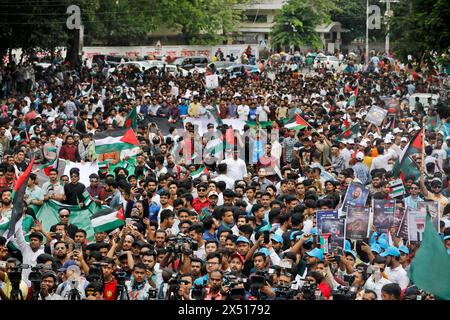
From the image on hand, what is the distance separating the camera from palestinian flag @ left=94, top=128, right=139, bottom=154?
16.2 m

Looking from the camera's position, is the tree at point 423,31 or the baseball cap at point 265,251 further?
the tree at point 423,31

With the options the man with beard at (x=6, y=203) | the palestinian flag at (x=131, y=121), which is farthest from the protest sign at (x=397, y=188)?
the palestinian flag at (x=131, y=121)

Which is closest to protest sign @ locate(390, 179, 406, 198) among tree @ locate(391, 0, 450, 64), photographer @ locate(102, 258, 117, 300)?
photographer @ locate(102, 258, 117, 300)

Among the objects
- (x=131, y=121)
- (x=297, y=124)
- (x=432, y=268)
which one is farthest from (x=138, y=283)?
(x=131, y=121)

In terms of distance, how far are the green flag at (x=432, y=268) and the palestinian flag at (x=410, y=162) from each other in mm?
6267

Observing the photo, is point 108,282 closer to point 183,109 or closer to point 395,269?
point 395,269

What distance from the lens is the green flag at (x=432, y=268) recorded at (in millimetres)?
8211

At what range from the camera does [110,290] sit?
9.68 meters

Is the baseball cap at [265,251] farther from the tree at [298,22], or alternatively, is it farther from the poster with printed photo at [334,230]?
the tree at [298,22]

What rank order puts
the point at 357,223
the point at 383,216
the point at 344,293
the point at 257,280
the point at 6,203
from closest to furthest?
the point at 344,293, the point at 257,280, the point at 357,223, the point at 383,216, the point at 6,203

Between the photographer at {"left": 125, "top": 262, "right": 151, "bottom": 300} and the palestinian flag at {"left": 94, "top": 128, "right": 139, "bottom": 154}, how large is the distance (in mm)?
6452

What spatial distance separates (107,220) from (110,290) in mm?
2057

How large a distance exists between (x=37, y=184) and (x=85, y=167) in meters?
1.55

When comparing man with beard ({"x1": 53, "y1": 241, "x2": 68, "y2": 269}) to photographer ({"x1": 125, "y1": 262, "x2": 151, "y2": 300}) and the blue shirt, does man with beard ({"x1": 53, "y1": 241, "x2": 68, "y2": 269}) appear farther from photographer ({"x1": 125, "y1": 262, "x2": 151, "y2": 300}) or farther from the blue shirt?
the blue shirt
